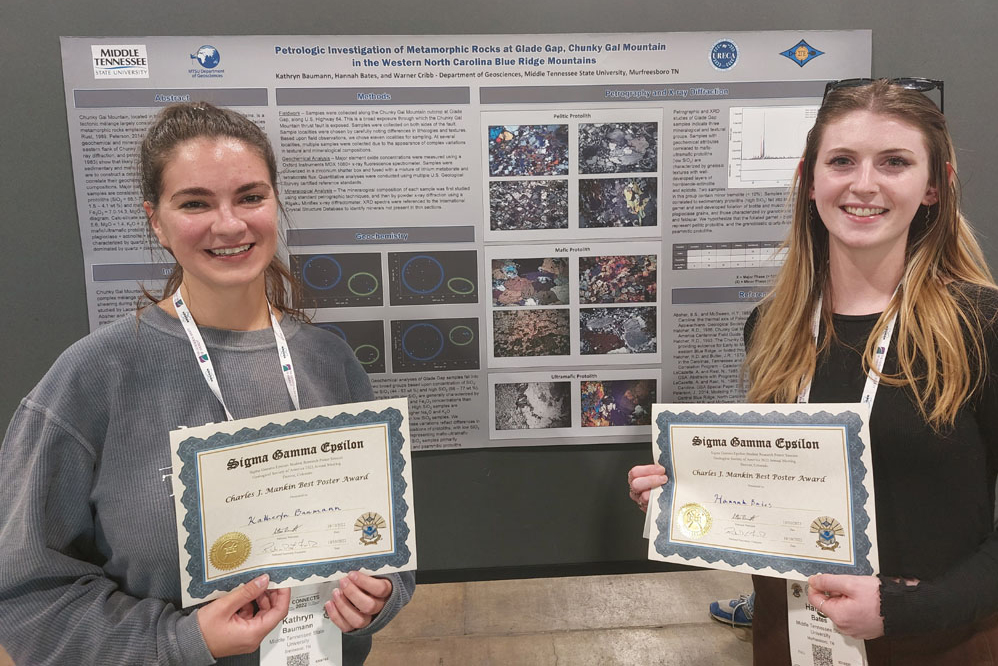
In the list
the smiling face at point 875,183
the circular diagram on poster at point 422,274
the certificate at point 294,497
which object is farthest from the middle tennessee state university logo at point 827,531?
the circular diagram on poster at point 422,274

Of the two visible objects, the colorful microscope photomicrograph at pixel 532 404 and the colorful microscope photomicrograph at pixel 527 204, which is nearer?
the colorful microscope photomicrograph at pixel 527 204

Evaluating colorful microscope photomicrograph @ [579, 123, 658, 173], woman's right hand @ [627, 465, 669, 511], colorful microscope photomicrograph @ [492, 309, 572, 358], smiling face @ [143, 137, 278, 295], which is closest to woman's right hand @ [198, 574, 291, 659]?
smiling face @ [143, 137, 278, 295]

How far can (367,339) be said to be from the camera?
2449 mm

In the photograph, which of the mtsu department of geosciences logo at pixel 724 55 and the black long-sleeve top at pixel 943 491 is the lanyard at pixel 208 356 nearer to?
the black long-sleeve top at pixel 943 491

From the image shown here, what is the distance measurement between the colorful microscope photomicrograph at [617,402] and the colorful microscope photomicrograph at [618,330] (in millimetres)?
133

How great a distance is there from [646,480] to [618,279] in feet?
3.46

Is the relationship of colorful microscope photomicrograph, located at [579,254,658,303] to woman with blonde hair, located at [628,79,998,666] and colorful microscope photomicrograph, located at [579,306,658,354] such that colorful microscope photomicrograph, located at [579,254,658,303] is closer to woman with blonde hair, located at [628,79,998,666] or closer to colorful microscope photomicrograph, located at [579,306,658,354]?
colorful microscope photomicrograph, located at [579,306,658,354]

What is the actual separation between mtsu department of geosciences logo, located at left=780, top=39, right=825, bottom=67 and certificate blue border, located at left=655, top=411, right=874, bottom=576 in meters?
1.59

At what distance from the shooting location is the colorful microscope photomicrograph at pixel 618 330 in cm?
249

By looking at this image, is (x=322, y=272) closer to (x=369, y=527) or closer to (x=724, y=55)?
(x=369, y=527)

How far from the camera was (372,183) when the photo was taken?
2.34 meters

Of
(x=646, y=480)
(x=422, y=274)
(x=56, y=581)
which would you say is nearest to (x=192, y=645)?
(x=56, y=581)

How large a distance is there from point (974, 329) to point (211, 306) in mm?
1662

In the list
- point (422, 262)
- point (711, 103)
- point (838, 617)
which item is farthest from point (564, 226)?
point (838, 617)
